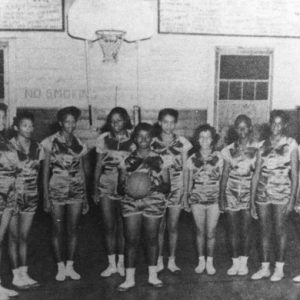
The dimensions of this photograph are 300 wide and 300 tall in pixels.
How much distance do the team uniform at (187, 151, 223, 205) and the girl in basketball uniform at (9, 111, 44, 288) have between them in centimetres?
114

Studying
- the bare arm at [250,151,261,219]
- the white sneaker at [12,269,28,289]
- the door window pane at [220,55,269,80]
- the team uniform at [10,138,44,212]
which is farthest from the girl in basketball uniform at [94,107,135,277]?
the door window pane at [220,55,269,80]

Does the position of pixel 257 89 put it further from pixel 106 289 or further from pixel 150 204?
pixel 106 289

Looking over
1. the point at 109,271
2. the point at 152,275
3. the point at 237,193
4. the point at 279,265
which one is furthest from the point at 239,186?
the point at 109,271

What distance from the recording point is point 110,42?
3.63 m

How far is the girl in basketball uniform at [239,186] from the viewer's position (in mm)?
3311

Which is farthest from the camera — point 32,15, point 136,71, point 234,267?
point 136,71

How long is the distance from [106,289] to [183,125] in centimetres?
169

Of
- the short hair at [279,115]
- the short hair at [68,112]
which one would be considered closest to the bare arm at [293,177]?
the short hair at [279,115]

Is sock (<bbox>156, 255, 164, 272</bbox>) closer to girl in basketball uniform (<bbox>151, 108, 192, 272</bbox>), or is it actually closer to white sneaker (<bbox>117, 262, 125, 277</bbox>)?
girl in basketball uniform (<bbox>151, 108, 192, 272</bbox>)

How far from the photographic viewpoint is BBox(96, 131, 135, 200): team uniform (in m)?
3.22

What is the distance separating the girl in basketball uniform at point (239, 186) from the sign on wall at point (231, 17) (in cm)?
87

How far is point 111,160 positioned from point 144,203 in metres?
0.45

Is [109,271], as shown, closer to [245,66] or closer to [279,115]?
[279,115]

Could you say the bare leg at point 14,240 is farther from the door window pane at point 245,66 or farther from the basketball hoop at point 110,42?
the door window pane at point 245,66
